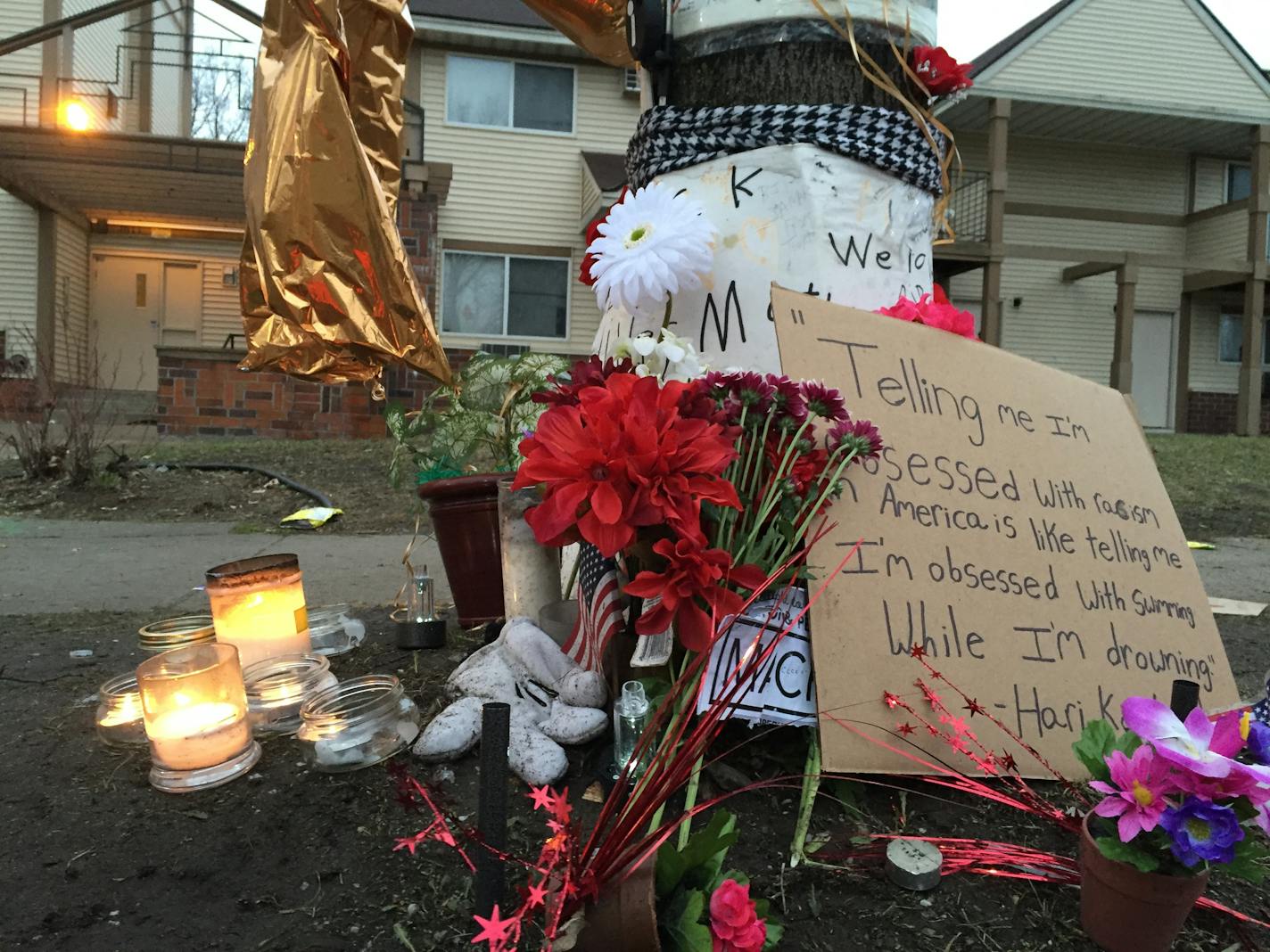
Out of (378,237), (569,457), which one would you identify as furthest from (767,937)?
(378,237)

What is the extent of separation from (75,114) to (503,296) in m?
6.52

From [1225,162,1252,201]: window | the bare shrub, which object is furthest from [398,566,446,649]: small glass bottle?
[1225,162,1252,201]: window

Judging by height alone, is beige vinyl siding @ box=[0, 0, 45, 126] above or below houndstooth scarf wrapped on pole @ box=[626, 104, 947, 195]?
above

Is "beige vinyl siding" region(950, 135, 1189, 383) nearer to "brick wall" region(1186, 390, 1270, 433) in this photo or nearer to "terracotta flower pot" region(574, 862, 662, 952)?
"brick wall" region(1186, 390, 1270, 433)

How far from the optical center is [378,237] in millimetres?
2117

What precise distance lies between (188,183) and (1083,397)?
11614 mm

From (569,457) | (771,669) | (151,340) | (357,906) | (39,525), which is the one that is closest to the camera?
(357,906)

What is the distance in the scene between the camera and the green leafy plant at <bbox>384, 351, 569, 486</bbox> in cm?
259

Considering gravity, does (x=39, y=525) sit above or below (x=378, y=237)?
below

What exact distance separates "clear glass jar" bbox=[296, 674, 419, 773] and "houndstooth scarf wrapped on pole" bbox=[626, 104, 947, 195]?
142cm

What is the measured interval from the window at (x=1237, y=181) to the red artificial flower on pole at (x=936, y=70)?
16.8 meters

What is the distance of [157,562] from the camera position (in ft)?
14.6

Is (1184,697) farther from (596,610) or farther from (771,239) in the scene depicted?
(771,239)

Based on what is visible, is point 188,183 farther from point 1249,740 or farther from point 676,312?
point 1249,740
